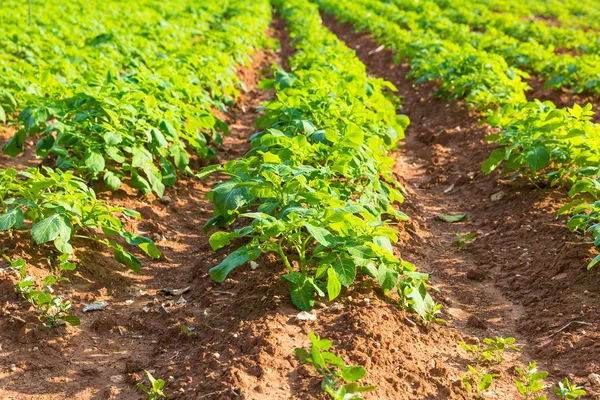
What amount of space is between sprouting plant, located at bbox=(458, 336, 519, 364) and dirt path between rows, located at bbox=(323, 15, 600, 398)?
0.15 m

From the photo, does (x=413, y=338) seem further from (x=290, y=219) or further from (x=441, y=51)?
(x=441, y=51)

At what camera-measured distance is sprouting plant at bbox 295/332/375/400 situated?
9.82ft

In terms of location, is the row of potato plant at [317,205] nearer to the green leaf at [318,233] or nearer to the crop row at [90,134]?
the green leaf at [318,233]

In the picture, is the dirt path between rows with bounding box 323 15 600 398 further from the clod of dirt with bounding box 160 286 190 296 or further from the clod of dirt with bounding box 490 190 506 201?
the clod of dirt with bounding box 160 286 190 296

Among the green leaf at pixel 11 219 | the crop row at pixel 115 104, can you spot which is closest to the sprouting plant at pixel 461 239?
the crop row at pixel 115 104

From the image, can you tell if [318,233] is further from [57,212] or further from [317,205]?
[57,212]

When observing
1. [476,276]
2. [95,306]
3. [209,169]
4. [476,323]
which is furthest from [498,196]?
[95,306]

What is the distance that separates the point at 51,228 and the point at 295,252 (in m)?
1.50

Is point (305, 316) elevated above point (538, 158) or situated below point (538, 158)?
below

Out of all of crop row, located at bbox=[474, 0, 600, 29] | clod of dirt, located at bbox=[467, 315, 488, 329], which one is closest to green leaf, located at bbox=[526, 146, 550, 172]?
clod of dirt, located at bbox=[467, 315, 488, 329]

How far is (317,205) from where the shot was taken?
3926 millimetres

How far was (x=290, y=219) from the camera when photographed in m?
3.76

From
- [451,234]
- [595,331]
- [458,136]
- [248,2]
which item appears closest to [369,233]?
[595,331]

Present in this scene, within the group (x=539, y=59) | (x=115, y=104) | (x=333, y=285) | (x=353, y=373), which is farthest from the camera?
(x=539, y=59)
